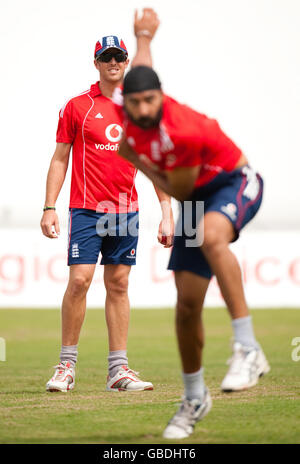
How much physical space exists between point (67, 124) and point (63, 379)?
2114 mm

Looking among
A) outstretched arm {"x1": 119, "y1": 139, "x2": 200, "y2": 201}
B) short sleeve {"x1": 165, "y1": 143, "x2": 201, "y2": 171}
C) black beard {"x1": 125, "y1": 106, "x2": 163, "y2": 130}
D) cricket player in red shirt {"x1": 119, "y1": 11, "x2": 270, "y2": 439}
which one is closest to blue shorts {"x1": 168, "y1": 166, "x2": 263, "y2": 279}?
cricket player in red shirt {"x1": 119, "y1": 11, "x2": 270, "y2": 439}

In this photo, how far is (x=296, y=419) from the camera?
505 centimetres

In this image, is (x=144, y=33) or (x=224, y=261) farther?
(x=144, y=33)

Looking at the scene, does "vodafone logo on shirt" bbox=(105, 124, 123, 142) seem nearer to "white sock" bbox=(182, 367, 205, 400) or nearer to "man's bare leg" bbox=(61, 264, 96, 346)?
"man's bare leg" bbox=(61, 264, 96, 346)

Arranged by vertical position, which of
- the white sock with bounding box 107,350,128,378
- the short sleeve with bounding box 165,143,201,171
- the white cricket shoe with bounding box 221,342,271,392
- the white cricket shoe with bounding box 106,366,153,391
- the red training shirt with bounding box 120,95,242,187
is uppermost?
the red training shirt with bounding box 120,95,242,187

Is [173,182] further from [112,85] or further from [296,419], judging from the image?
[112,85]

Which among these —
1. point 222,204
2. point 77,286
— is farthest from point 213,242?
point 77,286

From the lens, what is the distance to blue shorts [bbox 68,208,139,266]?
6762 mm

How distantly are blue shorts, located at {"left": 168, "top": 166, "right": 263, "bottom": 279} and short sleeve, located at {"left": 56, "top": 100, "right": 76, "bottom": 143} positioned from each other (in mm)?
2345

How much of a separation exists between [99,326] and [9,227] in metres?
3.96

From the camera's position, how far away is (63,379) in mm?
6535

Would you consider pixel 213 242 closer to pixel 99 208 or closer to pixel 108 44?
pixel 99 208

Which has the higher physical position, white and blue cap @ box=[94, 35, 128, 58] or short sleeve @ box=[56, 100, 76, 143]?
white and blue cap @ box=[94, 35, 128, 58]
